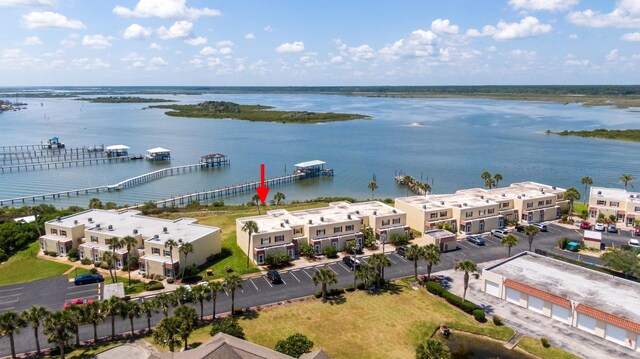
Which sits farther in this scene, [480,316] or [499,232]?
[499,232]

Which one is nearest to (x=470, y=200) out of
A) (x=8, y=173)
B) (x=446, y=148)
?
(x=446, y=148)

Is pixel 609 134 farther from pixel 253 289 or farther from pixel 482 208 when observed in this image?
pixel 253 289

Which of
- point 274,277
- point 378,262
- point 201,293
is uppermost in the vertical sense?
point 378,262

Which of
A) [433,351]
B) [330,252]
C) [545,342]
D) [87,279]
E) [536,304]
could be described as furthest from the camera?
[330,252]

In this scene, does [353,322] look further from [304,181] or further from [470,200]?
[304,181]

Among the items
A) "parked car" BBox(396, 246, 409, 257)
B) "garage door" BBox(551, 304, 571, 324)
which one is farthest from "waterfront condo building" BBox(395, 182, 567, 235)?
"garage door" BBox(551, 304, 571, 324)

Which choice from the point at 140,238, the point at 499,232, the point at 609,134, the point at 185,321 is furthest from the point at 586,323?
the point at 609,134
